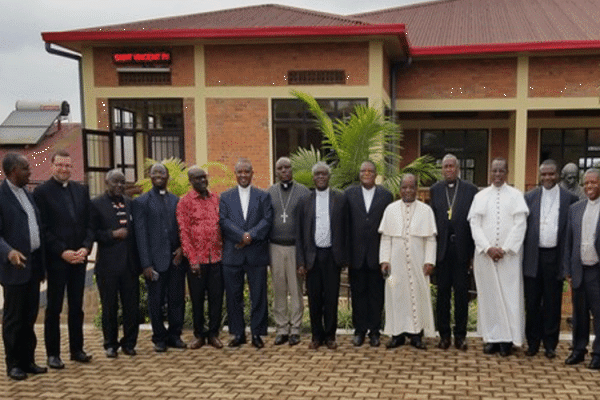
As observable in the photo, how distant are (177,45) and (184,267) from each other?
8145 millimetres

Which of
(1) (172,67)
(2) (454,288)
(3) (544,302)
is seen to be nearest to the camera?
(3) (544,302)

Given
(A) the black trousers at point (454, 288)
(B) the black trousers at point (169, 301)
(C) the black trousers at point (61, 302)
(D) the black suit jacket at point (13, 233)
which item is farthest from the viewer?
(B) the black trousers at point (169, 301)

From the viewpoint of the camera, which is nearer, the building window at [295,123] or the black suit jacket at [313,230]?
the black suit jacket at [313,230]

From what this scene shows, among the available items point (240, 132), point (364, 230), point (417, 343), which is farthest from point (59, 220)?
point (240, 132)

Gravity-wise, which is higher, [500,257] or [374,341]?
[500,257]

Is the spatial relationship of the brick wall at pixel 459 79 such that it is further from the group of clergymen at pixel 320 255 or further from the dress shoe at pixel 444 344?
the dress shoe at pixel 444 344

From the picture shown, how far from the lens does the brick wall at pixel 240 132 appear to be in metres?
12.8

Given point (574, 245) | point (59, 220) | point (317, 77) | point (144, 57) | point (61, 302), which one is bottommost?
point (61, 302)

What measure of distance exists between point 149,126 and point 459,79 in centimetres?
748

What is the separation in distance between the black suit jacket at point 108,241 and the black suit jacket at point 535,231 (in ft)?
12.6

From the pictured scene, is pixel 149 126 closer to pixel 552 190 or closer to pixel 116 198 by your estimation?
pixel 116 198

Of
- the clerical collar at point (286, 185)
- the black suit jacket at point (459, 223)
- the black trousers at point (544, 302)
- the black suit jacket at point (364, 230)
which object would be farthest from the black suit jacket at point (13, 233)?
the black trousers at point (544, 302)

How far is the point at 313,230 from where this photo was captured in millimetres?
5832

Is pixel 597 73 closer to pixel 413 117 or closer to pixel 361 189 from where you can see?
pixel 413 117
